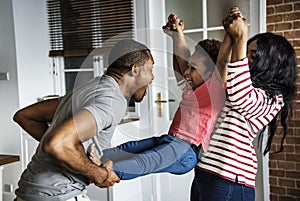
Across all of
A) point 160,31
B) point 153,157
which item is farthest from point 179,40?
point 160,31

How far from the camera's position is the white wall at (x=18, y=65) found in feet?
10.8

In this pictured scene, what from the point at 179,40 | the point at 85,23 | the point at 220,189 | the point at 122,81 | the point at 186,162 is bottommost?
the point at 220,189

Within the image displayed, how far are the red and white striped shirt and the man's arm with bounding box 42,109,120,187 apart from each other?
0.46 meters

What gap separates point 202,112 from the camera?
122cm

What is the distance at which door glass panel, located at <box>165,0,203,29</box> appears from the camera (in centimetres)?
287

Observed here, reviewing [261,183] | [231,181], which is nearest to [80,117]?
[231,181]

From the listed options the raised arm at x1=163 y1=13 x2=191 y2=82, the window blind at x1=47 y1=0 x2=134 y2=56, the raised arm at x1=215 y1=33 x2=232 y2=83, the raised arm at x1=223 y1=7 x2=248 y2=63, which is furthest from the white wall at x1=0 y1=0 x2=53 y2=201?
the raised arm at x1=223 y1=7 x2=248 y2=63

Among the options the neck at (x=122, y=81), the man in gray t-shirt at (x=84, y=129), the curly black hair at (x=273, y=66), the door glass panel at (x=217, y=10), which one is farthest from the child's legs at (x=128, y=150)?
the door glass panel at (x=217, y=10)

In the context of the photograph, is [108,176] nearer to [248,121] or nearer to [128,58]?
[128,58]

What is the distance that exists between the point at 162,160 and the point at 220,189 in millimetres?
267

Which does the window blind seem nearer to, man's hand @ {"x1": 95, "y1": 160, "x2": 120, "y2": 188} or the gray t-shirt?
the gray t-shirt

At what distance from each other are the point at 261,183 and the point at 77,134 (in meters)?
2.04

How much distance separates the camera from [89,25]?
3.40 m

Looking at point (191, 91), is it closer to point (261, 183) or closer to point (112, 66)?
point (112, 66)
